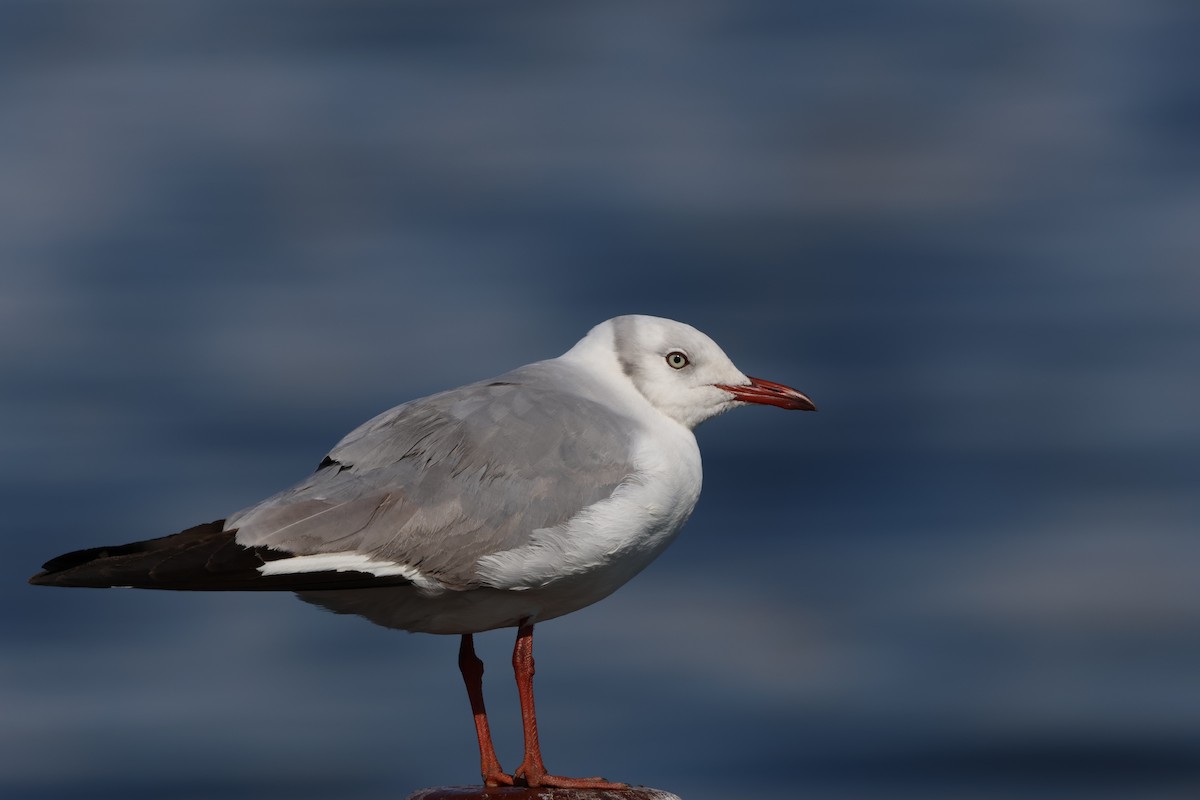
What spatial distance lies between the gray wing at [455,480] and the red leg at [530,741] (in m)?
0.48

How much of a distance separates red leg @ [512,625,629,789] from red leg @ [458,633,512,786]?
0.33ft

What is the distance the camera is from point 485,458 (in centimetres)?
667

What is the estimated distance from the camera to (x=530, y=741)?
6.67 metres

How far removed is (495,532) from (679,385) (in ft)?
4.02

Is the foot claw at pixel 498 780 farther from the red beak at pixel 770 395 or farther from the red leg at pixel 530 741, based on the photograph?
the red beak at pixel 770 395

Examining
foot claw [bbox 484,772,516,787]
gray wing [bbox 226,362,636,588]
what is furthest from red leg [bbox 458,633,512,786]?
gray wing [bbox 226,362,636,588]

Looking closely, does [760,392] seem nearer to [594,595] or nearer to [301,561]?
[594,595]

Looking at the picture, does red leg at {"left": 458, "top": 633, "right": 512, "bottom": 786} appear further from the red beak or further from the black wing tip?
the red beak

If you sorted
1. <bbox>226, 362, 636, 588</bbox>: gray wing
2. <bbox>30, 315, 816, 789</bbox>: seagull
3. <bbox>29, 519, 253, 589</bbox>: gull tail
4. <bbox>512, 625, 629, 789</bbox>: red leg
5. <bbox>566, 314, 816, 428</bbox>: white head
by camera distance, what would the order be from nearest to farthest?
<bbox>29, 519, 253, 589</bbox>: gull tail, <bbox>30, 315, 816, 789</bbox>: seagull, <bbox>226, 362, 636, 588</bbox>: gray wing, <bbox>512, 625, 629, 789</bbox>: red leg, <bbox>566, 314, 816, 428</bbox>: white head

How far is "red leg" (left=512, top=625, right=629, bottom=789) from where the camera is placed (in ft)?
21.8

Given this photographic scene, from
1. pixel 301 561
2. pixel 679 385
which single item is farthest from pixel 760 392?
pixel 301 561

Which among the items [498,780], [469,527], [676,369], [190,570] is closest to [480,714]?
[498,780]

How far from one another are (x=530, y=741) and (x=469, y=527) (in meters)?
0.82

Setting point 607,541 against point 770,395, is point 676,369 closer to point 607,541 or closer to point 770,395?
point 770,395
